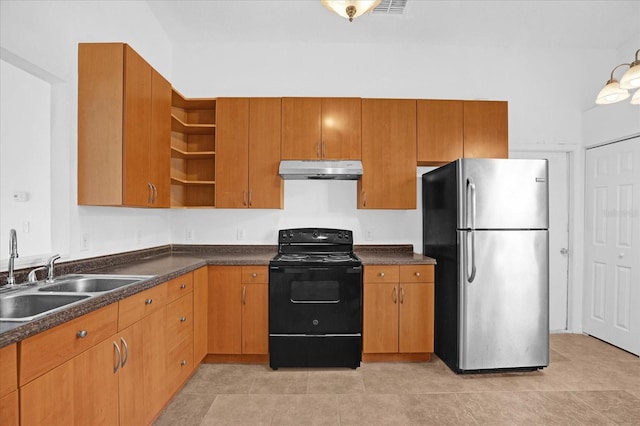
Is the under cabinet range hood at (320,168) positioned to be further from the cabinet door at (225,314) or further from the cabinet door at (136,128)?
the cabinet door at (136,128)

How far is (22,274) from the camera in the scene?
1.88m

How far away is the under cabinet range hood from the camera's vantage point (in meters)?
3.21

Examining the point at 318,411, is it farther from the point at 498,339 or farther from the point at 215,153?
the point at 215,153

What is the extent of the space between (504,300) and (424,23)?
2618 mm

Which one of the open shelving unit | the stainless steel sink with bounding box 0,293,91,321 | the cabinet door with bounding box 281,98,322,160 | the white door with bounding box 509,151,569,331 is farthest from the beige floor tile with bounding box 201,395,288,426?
the white door with bounding box 509,151,569,331

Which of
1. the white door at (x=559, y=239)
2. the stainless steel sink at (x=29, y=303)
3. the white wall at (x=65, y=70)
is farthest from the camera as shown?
the white door at (x=559, y=239)

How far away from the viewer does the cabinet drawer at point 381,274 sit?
306cm

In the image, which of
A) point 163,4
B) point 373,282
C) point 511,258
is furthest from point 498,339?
point 163,4

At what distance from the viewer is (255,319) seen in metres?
3.04

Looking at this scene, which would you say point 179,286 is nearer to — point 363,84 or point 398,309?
point 398,309

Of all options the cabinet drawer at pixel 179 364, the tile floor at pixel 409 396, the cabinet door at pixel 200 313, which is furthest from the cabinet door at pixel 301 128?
the tile floor at pixel 409 396

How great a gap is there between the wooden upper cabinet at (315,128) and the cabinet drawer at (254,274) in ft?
3.54

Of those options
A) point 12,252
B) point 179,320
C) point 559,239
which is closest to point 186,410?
point 179,320

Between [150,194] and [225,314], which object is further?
[225,314]
